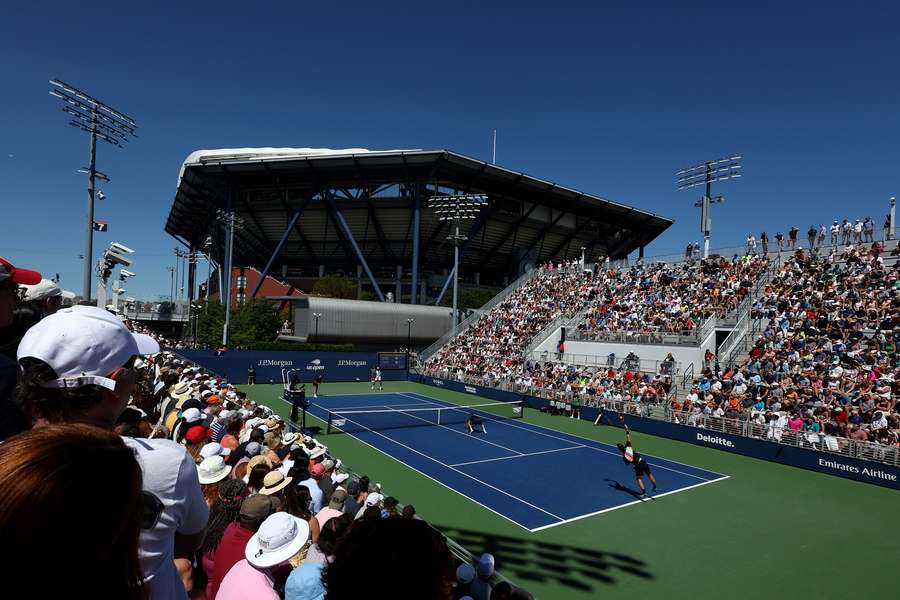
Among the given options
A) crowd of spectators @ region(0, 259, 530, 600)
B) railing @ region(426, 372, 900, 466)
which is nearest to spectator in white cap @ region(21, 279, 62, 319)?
crowd of spectators @ region(0, 259, 530, 600)

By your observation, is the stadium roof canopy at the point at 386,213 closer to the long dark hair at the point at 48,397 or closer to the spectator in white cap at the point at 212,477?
the spectator in white cap at the point at 212,477

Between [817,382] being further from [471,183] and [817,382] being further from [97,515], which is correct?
[471,183]

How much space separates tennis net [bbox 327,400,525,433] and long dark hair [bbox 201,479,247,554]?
16257 millimetres

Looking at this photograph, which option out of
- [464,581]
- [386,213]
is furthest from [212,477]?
[386,213]

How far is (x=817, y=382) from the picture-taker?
777 inches

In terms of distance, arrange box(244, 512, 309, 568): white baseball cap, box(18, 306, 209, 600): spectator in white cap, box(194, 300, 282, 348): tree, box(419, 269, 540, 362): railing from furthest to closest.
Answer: box(194, 300, 282, 348): tree
box(419, 269, 540, 362): railing
box(244, 512, 309, 568): white baseball cap
box(18, 306, 209, 600): spectator in white cap

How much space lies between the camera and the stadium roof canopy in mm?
55656

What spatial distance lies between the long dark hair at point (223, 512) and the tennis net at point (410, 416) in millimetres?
16257

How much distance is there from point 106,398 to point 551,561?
987cm

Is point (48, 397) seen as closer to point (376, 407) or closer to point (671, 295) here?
point (376, 407)

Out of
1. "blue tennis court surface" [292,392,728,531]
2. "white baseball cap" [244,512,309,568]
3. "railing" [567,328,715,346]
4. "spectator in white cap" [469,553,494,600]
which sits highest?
"railing" [567,328,715,346]

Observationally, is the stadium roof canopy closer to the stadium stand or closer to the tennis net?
the stadium stand

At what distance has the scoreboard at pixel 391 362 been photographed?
4075 centimetres

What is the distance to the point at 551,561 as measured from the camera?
33.2 ft
